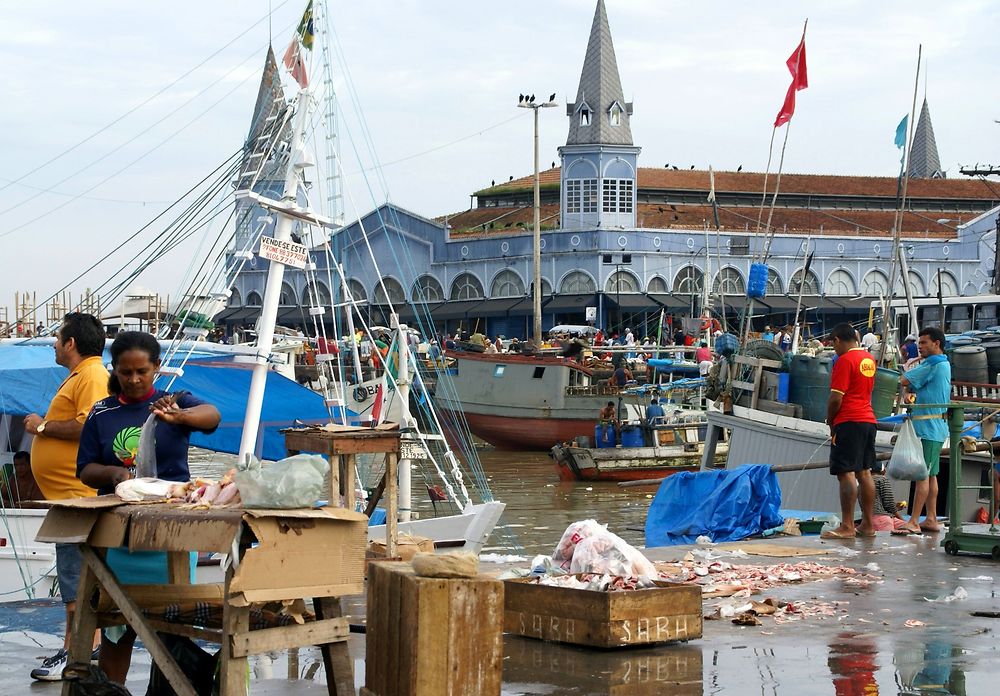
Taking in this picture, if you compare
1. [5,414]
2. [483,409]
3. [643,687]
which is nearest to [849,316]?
[483,409]

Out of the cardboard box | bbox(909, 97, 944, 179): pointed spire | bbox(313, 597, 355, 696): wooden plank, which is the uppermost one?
bbox(909, 97, 944, 179): pointed spire

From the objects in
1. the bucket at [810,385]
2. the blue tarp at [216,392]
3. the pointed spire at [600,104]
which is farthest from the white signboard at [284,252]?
the pointed spire at [600,104]

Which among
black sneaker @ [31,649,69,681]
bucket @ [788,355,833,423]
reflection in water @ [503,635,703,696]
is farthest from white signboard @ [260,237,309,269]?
bucket @ [788,355,833,423]

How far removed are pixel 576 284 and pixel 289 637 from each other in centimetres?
5812

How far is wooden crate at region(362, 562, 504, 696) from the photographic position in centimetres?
528

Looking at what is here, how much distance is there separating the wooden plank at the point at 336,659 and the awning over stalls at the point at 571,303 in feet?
186

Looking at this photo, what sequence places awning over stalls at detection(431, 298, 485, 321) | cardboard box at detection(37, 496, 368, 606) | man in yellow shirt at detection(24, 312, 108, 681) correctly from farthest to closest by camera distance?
awning over stalls at detection(431, 298, 485, 321) → man in yellow shirt at detection(24, 312, 108, 681) → cardboard box at detection(37, 496, 368, 606)

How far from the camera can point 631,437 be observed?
3422cm

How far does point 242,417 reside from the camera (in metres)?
15.3

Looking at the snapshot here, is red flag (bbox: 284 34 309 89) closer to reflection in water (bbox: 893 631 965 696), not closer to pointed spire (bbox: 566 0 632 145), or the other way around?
reflection in water (bbox: 893 631 965 696)

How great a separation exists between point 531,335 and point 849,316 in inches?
683

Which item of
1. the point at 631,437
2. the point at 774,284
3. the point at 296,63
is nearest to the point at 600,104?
the point at 774,284

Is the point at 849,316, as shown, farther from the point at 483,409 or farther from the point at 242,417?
the point at 242,417

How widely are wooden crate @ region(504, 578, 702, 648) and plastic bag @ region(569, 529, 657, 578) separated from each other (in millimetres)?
234
